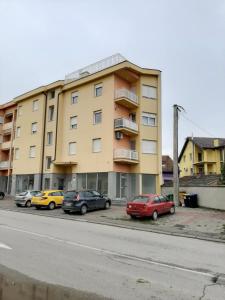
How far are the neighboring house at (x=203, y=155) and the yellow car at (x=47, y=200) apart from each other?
3237cm

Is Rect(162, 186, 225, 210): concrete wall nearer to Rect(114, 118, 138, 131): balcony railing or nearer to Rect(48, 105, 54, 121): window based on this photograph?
Rect(114, 118, 138, 131): balcony railing

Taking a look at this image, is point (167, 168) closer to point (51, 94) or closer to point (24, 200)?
point (51, 94)

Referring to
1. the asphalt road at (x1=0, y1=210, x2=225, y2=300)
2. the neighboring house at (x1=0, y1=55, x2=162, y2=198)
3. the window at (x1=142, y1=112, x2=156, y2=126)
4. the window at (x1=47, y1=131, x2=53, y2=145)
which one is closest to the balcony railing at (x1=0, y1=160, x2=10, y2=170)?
the neighboring house at (x1=0, y1=55, x2=162, y2=198)

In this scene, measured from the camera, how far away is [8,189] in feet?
129

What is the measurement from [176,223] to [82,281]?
11.7 meters

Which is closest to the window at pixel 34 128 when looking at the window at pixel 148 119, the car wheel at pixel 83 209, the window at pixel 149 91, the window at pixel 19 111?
Result: the window at pixel 19 111

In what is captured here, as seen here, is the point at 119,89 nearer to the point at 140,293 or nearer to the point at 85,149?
the point at 85,149

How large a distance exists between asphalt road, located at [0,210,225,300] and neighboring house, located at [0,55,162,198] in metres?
17.8

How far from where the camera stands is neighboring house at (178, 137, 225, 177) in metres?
50.6

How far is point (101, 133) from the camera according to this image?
97.8 ft

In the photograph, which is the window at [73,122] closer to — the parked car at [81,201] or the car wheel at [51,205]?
the car wheel at [51,205]

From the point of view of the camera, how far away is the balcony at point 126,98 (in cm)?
2923

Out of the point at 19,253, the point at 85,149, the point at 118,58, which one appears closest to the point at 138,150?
the point at 85,149

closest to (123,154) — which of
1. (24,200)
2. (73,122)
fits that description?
(73,122)
